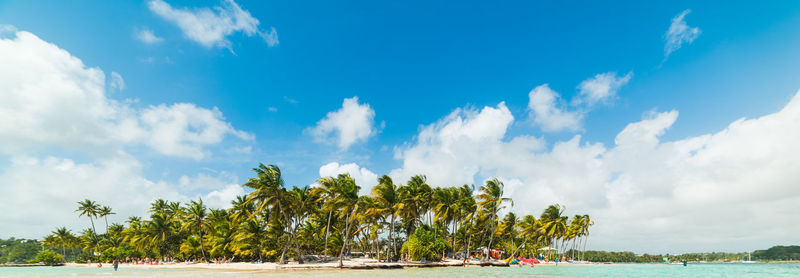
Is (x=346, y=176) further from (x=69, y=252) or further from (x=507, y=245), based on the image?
(x=69, y=252)

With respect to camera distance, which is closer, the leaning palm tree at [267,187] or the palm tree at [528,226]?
the leaning palm tree at [267,187]

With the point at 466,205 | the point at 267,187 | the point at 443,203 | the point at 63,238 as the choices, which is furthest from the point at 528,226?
the point at 63,238

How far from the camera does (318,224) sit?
175 feet

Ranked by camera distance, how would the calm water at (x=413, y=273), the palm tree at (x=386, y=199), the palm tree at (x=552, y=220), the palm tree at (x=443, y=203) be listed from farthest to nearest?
the palm tree at (x=552, y=220), the palm tree at (x=443, y=203), the palm tree at (x=386, y=199), the calm water at (x=413, y=273)

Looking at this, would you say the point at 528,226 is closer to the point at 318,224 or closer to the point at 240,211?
the point at 318,224

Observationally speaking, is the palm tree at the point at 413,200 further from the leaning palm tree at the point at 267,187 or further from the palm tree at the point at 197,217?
the palm tree at the point at 197,217

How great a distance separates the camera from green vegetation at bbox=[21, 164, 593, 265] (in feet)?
139

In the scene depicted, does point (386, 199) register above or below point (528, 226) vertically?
above

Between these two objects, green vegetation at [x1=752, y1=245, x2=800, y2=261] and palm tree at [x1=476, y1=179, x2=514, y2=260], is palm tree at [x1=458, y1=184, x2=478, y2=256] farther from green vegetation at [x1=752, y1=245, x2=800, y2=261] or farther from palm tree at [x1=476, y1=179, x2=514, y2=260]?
green vegetation at [x1=752, y1=245, x2=800, y2=261]

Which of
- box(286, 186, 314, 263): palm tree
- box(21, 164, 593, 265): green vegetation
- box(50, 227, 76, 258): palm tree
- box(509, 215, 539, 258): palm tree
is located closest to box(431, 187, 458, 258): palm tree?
box(21, 164, 593, 265): green vegetation

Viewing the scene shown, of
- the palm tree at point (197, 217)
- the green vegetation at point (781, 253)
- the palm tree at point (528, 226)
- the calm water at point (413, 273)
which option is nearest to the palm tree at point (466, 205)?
the calm water at point (413, 273)

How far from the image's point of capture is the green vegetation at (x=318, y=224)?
4234 cm

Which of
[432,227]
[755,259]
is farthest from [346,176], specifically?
[755,259]

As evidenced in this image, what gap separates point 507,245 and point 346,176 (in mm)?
39103
